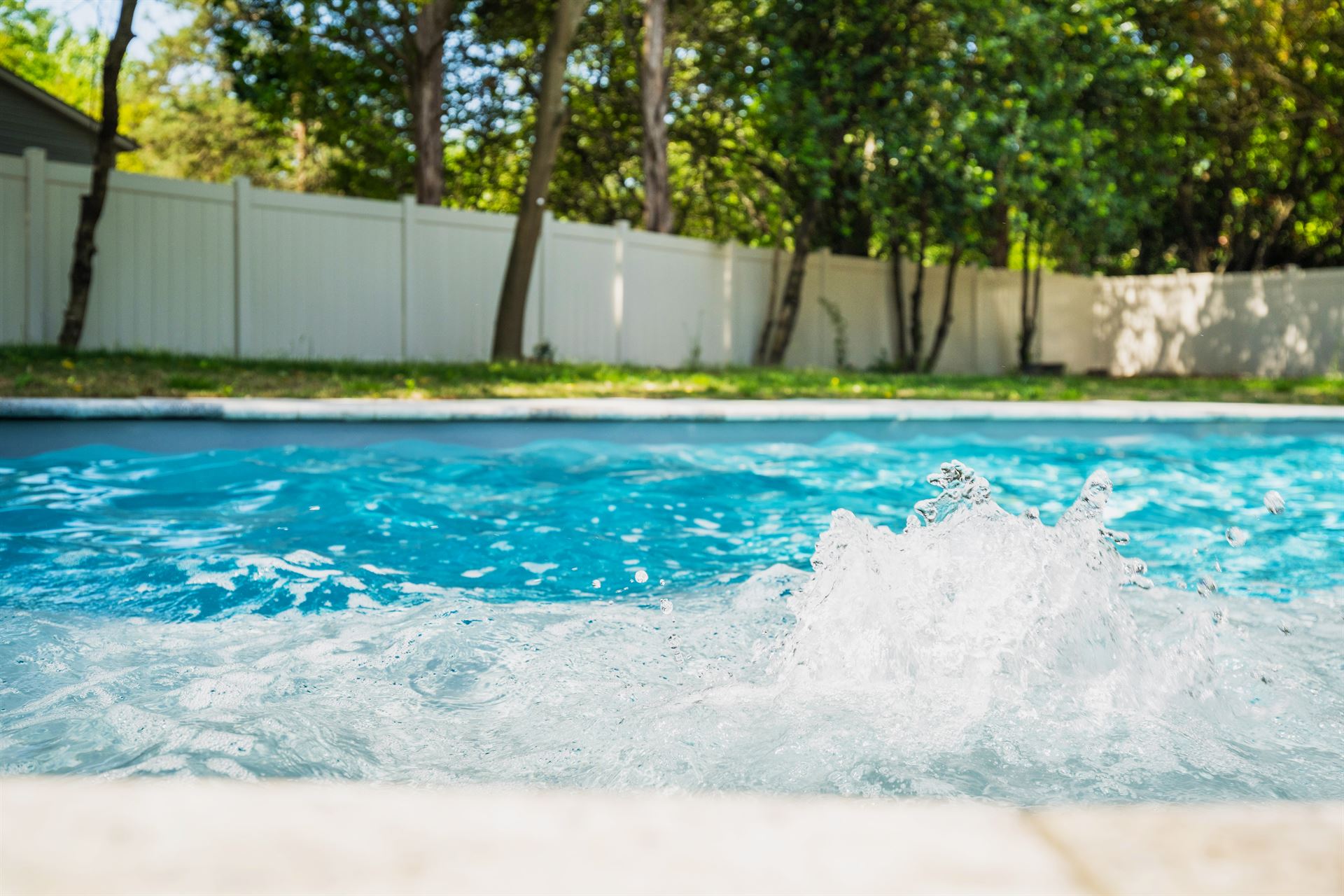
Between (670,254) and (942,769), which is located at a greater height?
(670,254)

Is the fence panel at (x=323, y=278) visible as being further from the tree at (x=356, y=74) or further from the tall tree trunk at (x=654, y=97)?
the tall tree trunk at (x=654, y=97)

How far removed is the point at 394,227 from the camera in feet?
38.4

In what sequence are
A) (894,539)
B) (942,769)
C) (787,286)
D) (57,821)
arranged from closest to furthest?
(57,821) → (942,769) → (894,539) → (787,286)

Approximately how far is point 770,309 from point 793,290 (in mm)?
600

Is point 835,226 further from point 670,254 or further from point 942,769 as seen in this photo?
point 942,769

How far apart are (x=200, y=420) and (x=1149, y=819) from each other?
6.66m

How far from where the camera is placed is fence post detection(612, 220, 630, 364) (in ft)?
44.4

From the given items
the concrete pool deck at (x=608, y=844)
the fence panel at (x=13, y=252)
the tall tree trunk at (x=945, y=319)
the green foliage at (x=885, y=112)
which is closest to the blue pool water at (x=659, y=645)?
the concrete pool deck at (x=608, y=844)

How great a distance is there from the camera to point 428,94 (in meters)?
12.5

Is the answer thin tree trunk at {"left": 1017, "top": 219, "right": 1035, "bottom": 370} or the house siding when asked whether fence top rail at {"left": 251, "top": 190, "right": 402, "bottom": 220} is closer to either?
the house siding

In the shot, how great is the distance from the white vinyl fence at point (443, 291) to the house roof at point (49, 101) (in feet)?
24.5

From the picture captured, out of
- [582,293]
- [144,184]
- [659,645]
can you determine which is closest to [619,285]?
[582,293]

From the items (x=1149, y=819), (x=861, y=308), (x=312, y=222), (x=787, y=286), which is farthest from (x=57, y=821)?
(x=861, y=308)

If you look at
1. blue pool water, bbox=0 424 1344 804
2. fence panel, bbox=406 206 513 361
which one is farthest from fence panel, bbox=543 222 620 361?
blue pool water, bbox=0 424 1344 804
